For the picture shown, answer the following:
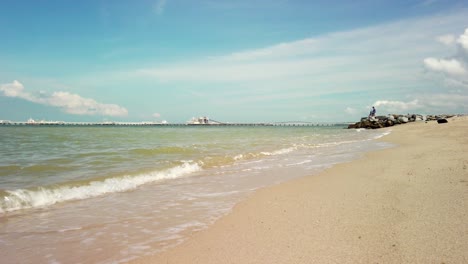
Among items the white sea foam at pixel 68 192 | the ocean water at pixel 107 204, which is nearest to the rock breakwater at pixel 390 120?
the ocean water at pixel 107 204

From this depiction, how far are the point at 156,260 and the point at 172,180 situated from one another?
22.0 feet

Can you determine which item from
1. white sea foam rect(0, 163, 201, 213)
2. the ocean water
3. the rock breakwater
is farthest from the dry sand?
the rock breakwater

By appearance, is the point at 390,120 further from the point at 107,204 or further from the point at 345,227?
the point at 345,227

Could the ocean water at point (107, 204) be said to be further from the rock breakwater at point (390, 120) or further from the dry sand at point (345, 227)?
the rock breakwater at point (390, 120)

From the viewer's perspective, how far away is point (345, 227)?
4582 millimetres

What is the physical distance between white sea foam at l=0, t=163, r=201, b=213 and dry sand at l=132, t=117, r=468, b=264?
4205mm

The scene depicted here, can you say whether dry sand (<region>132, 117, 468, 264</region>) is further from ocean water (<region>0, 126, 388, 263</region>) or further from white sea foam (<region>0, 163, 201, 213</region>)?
white sea foam (<region>0, 163, 201, 213</region>)

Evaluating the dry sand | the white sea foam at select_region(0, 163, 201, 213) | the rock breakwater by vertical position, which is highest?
the rock breakwater

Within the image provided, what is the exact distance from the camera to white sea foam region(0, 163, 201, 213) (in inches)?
291

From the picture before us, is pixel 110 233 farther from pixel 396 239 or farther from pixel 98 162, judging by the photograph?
pixel 98 162

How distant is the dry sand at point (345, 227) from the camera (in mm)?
3652

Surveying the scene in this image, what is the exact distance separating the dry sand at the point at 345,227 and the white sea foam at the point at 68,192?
4.20 m

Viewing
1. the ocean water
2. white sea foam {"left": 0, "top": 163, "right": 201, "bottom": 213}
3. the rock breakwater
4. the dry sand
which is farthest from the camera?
the rock breakwater

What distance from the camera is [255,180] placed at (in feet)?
32.4
